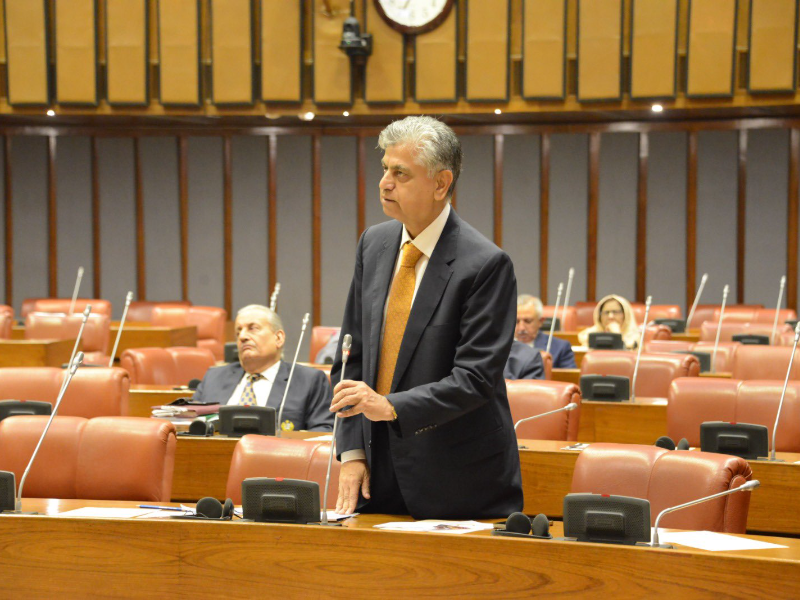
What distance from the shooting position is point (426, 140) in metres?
2.04

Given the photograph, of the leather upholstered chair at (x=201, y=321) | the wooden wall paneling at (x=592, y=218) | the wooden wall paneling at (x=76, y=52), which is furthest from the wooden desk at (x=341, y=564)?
the wooden wall paneling at (x=592, y=218)

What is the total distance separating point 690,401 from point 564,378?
2085mm

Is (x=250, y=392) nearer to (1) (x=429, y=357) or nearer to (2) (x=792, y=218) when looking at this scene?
(1) (x=429, y=357)

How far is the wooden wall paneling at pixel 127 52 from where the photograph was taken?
1046 cm

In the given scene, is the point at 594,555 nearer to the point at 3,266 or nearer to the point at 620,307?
the point at 620,307

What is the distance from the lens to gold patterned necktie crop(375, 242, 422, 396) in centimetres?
213

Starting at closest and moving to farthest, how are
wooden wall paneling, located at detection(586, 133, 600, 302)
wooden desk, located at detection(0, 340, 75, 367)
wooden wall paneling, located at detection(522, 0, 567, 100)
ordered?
wooden desk, located at detection(0, 340, 75, 367), wooden wall paneling, located at detection(522, 0, 567, 100), wooden wall paneling, located at detection(586, 133, 600, 302)

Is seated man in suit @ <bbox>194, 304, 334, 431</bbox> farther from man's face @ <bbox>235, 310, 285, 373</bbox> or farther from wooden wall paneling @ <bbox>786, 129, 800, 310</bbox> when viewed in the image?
wooden wall paneling @ <bbox>786, 129, 800, 310</bbox>

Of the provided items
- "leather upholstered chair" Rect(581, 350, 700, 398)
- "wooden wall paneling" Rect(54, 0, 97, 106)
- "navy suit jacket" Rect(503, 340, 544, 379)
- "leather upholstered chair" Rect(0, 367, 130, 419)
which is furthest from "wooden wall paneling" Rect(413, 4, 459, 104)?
"leather upholstered chair" Rect(0, 367, 130, 419)

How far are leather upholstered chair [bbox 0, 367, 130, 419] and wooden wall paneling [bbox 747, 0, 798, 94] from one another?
741cm

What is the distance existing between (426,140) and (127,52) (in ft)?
30.3

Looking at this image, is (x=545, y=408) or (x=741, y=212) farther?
(x=741, y=212)

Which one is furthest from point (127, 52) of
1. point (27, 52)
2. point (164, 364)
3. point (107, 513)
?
point (107, 513)

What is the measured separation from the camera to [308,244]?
39.4 ft
